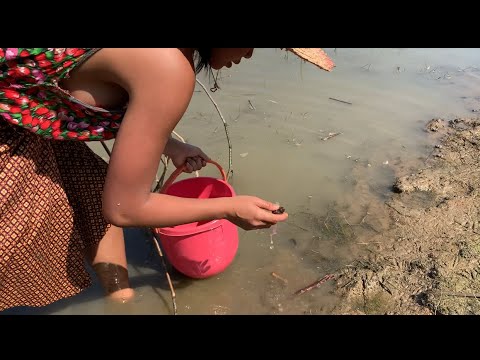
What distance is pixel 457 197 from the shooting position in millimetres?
2652

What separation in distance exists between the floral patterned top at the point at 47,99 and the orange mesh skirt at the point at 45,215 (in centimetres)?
11

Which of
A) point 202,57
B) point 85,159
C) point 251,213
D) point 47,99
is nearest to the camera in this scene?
point 202,57

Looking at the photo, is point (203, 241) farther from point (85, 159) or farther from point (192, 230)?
point (85, 159)

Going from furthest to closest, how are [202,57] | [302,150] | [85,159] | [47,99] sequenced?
[302,150] < [85,159] < [47,99] < [202,57]

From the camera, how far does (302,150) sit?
3178mm

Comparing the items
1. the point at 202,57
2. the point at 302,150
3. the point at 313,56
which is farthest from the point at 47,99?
the point at 302,150

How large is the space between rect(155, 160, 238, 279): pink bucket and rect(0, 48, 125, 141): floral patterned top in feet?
1.61

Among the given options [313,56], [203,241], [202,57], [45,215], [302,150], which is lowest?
[302,150]

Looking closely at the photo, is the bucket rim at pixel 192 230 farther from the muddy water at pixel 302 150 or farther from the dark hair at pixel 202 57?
the dark hair at pixel 202 57

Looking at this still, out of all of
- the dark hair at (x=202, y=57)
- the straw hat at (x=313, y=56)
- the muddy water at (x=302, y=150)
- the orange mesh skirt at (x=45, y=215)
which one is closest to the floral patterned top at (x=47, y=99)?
the orange mesh skirt at (x=45, y=215)

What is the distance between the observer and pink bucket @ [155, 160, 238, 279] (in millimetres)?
1833

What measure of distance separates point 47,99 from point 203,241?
32.8 inches
